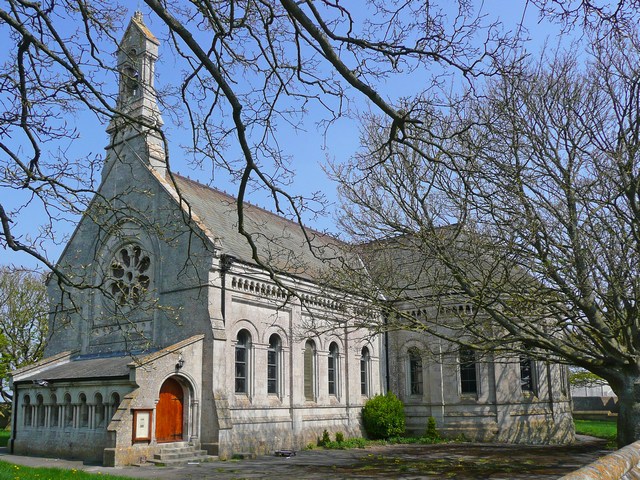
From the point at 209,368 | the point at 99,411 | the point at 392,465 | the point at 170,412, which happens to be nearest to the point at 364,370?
the point at 209,368

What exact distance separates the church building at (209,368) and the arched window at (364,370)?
68 mm

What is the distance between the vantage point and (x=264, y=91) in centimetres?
862

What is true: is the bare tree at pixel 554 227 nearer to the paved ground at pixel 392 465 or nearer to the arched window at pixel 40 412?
the paved ground at pixel 392 465

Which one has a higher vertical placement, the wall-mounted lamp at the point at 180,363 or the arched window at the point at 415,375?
the wall-mounted lamp at the point at 180,363

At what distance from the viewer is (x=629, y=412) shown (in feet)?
52.1

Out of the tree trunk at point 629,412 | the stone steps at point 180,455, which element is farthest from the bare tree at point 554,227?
the stone steps at point 180,455

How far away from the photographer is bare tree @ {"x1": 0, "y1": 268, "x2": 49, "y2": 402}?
42094 mm

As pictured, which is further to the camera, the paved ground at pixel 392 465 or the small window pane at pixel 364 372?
the small window pane at pixel 364 372

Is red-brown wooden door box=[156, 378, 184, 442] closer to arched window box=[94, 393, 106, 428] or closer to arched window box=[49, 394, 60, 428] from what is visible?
arched window box=[94, 393, 106, 428]

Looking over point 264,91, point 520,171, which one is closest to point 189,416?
point 520,171

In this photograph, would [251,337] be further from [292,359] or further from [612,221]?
[612,221]

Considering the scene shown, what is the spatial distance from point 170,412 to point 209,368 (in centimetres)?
203

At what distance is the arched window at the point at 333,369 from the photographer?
29.6 metres

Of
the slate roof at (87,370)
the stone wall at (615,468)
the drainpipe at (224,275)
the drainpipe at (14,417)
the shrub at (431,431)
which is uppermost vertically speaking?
the drainpipe at (224,275)
